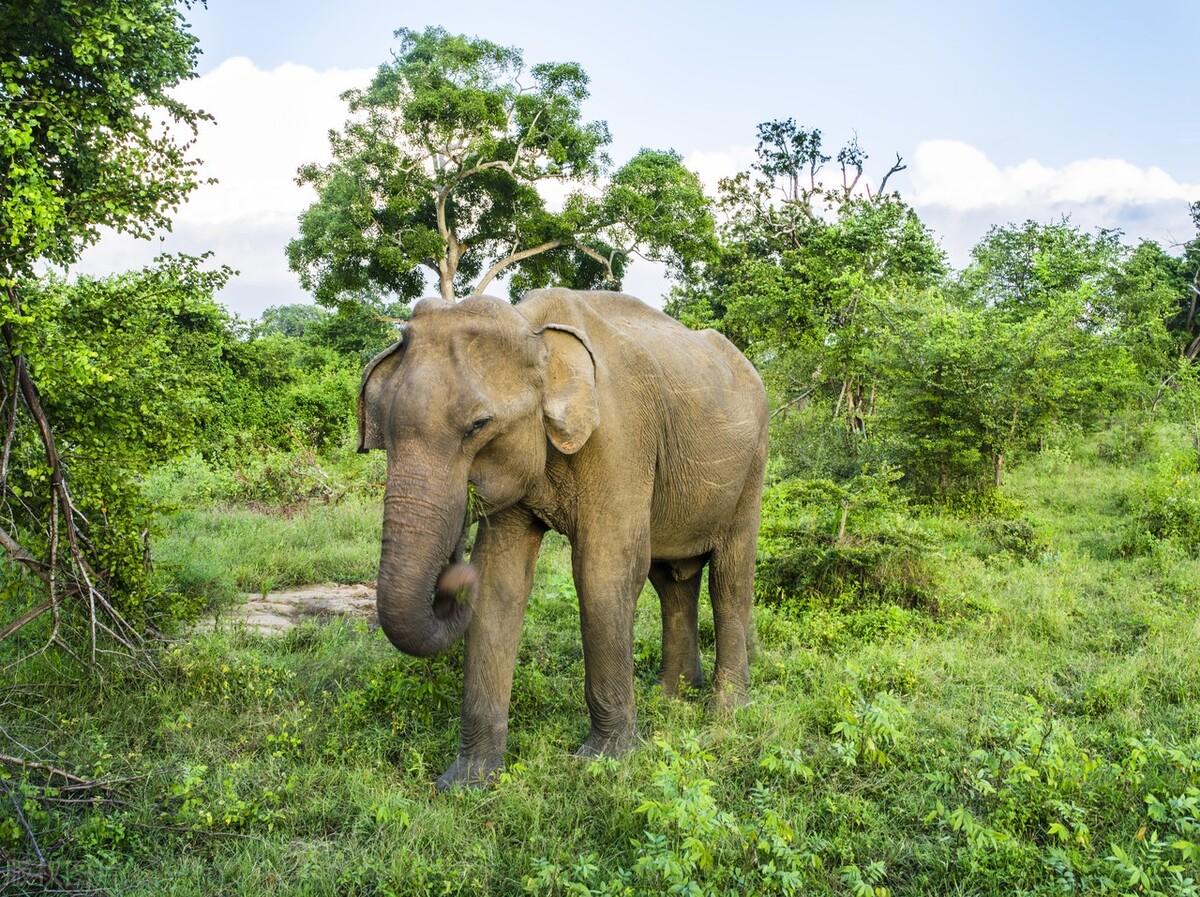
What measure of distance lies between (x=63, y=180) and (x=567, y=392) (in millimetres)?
3645

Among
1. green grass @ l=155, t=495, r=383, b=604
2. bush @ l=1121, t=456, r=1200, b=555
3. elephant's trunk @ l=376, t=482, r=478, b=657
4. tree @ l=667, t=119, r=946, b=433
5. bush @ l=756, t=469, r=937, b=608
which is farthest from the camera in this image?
tree @ l=667, t=119, r=946, b=433

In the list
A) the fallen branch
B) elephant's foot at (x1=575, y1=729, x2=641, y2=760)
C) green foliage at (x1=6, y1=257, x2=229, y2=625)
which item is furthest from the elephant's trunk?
green foliage at (x1=6, y1=257, x2=229, y2=625)

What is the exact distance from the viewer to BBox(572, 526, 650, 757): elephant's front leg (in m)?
4.77

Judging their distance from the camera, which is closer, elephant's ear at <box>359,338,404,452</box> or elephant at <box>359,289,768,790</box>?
elephant at <box>359,289,768,790</box>

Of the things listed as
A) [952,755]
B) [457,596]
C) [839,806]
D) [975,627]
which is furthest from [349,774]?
[975,627]

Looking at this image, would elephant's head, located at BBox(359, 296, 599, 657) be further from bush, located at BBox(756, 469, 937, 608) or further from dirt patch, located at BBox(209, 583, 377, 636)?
bush, located at BBox(756, 469, 937, 608)

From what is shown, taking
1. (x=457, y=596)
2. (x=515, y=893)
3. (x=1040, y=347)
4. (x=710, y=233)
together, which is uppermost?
(x=710, y=233)

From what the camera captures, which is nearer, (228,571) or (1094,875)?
(1094,875)

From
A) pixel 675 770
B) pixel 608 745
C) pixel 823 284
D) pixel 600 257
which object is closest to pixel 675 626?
pixel 608 745

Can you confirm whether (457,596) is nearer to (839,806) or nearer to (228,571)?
(839,806)

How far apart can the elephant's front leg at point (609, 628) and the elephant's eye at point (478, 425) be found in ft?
3.28

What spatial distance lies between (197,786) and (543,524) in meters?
2.11

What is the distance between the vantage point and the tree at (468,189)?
2575 cm

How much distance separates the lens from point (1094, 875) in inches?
138
